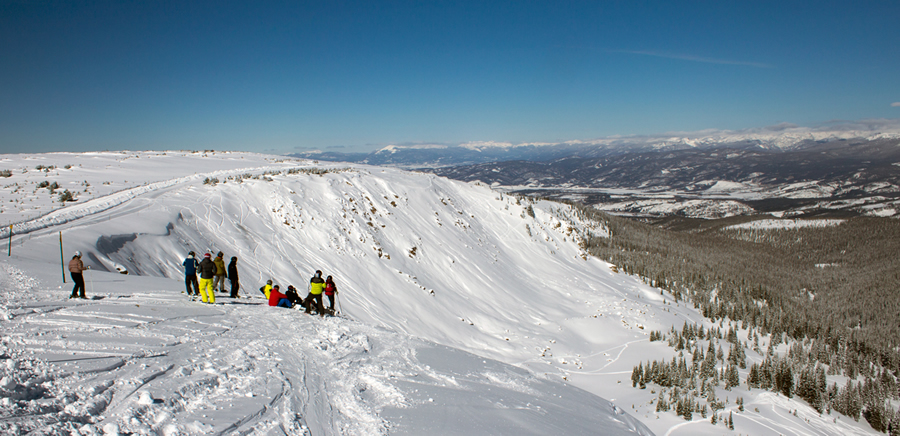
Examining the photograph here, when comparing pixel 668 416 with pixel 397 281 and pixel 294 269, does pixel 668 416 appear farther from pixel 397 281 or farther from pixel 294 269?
pixel 294 269

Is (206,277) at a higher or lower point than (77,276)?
lower

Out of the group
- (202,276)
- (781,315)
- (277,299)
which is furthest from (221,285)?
(781,315)

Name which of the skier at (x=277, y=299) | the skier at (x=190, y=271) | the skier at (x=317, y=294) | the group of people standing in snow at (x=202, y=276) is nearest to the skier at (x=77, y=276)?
the group of people standing in snow at (x=202, y=276)

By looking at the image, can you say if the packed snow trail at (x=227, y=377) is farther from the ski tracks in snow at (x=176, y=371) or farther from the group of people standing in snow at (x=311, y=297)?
the group of people standing in snow at (x=311, y=297)

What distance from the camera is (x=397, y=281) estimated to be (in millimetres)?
30719

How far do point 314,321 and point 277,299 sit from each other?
8.93 feet

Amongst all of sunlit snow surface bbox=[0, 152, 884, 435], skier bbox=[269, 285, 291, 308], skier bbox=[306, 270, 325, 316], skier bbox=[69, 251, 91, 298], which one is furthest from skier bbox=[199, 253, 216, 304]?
skier bbox=[306, 270, 325, 316]

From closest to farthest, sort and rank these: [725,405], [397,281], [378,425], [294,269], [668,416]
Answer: [378,425] < [668,416] < [725,405] < [294,269] < [397,281]

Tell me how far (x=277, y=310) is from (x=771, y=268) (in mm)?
97918

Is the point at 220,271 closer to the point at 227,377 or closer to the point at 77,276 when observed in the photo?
the point at 77,276

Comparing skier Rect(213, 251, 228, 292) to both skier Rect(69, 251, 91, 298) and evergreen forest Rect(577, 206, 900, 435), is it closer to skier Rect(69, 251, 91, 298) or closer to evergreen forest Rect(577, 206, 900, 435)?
skier Rect(69, 251, 91, 298)

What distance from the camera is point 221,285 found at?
56.3 ft

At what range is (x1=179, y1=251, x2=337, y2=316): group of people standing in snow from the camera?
45.5 ft

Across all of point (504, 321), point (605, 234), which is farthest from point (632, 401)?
point (605, 234)
